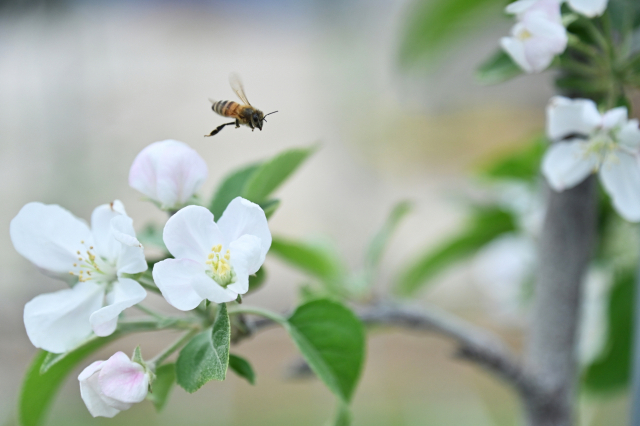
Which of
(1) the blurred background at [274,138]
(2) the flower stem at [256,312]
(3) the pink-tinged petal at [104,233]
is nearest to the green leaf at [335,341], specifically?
(2) the flower stem at [256,312]

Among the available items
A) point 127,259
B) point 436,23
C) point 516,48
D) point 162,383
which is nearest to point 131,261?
point 127,259

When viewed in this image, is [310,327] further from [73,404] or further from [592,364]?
[73,404]

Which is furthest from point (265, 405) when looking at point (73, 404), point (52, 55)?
point (52, 55)

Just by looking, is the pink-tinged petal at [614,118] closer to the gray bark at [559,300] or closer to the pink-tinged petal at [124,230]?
the gray bark at [559,300]

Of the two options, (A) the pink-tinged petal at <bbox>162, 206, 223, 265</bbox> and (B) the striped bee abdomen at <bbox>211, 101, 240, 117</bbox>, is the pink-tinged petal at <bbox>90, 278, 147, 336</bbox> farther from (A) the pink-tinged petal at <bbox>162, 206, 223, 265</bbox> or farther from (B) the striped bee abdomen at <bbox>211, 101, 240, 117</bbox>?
(B) the striped bee abdomen at <bbox>211, 101, 240, 117</bbox>

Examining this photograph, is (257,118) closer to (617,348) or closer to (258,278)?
(258,278)

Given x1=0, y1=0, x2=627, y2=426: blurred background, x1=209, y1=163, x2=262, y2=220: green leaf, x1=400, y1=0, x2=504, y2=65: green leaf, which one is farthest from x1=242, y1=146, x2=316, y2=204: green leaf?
x1=0, y1=0, x2=627, y2=426: blurred background
